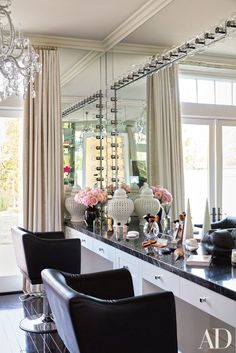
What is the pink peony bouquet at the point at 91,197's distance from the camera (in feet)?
13.8

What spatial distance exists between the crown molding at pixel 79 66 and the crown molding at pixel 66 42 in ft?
0.23

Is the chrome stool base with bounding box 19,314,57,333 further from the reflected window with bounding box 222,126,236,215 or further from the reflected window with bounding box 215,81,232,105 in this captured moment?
the reflected window with bounding box 215,81,232,105

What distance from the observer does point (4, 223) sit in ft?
15.8

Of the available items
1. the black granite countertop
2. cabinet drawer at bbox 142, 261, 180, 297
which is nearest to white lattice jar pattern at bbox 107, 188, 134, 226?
the black granite countertop

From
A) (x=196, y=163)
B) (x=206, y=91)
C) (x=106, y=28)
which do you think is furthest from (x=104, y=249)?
(x=106, y=28)

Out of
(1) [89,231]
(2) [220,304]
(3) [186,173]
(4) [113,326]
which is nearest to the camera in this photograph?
(4) [113,326]

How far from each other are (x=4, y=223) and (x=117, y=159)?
144 cm

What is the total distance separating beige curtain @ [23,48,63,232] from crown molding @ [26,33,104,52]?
3.2 inches

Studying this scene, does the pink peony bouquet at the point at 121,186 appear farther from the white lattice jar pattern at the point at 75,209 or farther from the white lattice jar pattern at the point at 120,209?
the white lattice jar pattern at the point at 120,209

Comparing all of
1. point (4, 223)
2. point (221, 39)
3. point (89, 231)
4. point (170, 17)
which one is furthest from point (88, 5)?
point (4, 223)

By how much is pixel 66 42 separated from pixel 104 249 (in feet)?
7.85

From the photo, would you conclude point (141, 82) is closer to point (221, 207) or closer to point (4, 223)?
point (221, 207)

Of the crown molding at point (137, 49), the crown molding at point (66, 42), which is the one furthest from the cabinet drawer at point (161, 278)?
the crown molding at point (66, 42)

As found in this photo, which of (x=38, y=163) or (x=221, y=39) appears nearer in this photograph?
(x=221, y=39)
